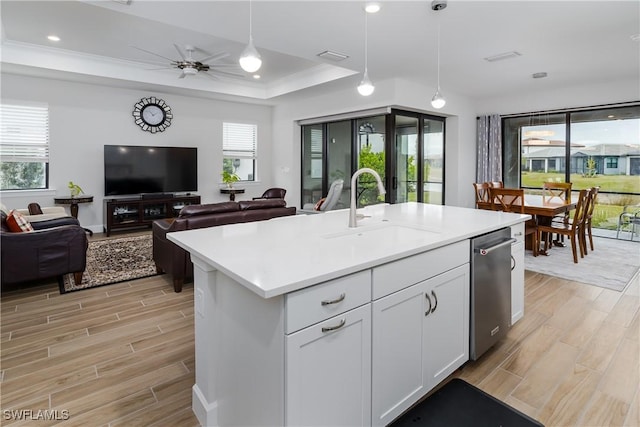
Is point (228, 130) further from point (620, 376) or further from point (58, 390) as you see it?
point (620, 376)

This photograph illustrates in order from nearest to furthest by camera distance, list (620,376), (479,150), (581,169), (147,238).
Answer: (620,376) < (147,238) < (581,169) < (479,150)

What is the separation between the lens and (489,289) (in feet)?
7.39

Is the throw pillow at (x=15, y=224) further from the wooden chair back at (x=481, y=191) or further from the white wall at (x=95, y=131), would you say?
the wooden chair back at (x=481, y=191)

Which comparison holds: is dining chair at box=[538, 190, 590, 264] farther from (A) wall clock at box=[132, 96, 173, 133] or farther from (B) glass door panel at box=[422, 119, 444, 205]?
(A) wall clock at box=[132, 96, 173, 133]

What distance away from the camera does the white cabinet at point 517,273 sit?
2.59m

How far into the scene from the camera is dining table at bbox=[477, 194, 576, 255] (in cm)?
458

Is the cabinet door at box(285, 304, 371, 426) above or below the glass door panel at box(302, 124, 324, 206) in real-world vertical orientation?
below

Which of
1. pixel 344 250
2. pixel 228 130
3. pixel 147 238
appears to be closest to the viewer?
pixel 344 250

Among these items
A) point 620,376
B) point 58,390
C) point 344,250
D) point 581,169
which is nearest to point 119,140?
point 58,390

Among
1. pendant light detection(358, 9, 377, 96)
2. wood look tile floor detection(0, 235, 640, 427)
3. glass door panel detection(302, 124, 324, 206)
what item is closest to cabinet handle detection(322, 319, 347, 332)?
wood look tile floor detection(0, 235, 640, 427)

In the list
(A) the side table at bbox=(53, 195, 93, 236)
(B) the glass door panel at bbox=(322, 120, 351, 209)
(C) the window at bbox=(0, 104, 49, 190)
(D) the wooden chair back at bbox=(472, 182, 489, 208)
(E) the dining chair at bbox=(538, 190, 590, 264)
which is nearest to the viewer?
(E) the dining chair at bbox=(538, 190, 590, 264)

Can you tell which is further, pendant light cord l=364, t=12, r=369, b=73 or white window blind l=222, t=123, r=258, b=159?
white window blind l=222, t=123, r=258, b=159

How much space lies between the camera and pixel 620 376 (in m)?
2.18

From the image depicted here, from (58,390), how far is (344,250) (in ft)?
6.03
